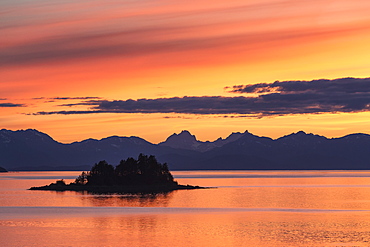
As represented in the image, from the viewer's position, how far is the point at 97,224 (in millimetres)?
101875

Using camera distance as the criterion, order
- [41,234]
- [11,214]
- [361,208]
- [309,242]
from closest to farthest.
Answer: [309,242] → [41,234] → [11,214] → [361,208]

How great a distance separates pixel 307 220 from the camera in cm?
10962

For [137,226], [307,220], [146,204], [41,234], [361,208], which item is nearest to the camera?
[41,234]

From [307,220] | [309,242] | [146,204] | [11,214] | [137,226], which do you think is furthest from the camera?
[146,204]

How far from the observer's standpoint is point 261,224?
10200 cm

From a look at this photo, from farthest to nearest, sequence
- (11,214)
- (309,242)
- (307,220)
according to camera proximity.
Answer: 1. (11,214)
2. (307,220)
3. (309,242)

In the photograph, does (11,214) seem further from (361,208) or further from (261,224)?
(361,208)

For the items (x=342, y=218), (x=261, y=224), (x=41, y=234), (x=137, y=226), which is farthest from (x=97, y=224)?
(x=342, y=218)

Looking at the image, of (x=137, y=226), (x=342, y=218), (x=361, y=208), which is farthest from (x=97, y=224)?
(x=361, y=208)

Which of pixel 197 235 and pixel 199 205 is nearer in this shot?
pixel 197 235

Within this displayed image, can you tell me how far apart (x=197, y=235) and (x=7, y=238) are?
25243mm

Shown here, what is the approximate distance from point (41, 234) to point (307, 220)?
46.3 meters

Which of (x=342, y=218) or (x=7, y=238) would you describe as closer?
(x=7, y=238)

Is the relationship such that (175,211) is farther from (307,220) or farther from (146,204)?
(307,220)
